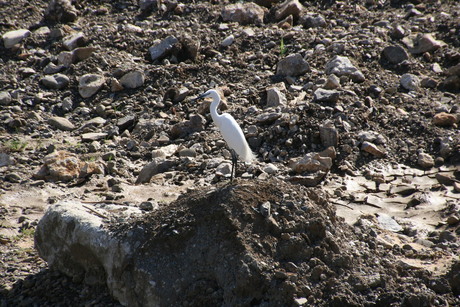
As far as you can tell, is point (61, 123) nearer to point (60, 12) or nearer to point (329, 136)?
point (60, 12)

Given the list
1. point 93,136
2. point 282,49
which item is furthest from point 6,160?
point 282,49

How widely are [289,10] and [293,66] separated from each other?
1.92 metres

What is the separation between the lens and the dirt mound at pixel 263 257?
4004 mm

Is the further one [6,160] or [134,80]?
[134,80]

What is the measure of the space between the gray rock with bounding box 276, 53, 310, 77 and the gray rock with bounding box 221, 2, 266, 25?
1.68m

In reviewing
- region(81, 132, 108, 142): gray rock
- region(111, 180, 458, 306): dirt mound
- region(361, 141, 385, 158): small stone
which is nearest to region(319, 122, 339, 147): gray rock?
region(361, 141, 385, 158): small stone

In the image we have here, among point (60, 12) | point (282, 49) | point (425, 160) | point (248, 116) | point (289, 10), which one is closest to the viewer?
point (425, 160)

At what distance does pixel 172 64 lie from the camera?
8852mm

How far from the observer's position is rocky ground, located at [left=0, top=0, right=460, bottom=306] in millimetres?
5168

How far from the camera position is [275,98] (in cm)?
759

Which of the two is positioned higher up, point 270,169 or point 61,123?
point 270,169

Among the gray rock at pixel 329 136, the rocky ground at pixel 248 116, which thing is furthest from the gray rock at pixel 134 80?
the gray rock at pixel 329 136

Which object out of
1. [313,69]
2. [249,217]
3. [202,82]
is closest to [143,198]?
[249,217]

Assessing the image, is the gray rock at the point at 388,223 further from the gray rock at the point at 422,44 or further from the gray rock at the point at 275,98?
the gray rock at the point at 422,44
